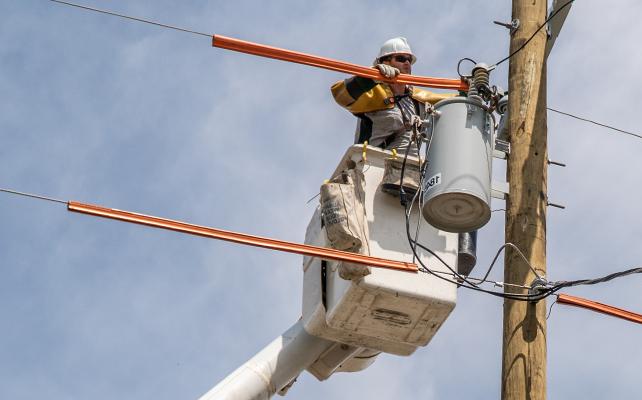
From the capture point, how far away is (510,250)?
8523 millimetres

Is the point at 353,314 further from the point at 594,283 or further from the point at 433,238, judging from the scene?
the point at 594,283

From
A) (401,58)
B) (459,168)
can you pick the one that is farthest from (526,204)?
(401,58)

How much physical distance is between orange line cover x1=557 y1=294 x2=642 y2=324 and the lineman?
2515mm

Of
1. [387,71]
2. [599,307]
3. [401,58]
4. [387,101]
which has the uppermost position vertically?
[401,58]

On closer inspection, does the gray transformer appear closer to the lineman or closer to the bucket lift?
the bucket lift

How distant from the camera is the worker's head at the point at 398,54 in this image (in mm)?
11055

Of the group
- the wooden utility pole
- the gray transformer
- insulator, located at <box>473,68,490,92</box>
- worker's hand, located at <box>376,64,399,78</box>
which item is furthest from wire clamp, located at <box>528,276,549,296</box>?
worker's hand, located at <box>376,64,399,78</box>

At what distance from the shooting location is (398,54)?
11.1 metres

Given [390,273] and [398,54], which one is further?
[398,54]

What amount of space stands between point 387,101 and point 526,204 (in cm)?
242

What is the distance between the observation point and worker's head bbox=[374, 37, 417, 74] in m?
11.1

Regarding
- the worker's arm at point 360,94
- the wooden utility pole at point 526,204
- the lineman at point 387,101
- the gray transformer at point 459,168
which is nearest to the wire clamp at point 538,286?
the wooden utility pole at point 526,204

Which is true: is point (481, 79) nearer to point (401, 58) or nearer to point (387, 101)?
point (387, 101)

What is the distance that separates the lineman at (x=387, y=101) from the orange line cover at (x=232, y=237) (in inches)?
65.0
